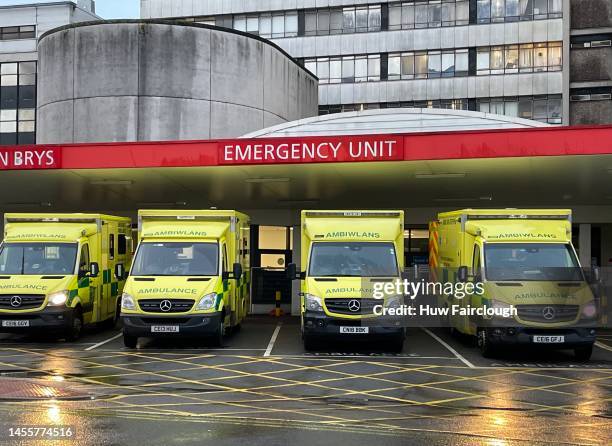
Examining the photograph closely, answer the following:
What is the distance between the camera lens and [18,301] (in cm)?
1520

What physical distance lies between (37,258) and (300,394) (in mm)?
8370

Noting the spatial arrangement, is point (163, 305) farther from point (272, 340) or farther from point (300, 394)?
point (300, 394)

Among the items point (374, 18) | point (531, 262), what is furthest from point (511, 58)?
point (531, 262)

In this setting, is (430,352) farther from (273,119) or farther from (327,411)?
(273,119)

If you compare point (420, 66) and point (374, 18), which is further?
point (374, 18)

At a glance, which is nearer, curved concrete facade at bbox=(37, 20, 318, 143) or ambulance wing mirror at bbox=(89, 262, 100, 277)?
ambulance wing mirror at bbox=(89, 262, 100, 277)

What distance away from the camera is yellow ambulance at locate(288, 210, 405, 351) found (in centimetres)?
1401

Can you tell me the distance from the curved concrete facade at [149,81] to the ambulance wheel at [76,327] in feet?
58.1

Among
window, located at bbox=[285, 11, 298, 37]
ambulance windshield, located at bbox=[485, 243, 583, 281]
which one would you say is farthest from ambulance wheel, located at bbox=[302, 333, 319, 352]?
window, located at bbox=[285, 11, 298, 37]

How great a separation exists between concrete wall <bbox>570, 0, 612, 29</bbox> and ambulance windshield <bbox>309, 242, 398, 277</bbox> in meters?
35.9

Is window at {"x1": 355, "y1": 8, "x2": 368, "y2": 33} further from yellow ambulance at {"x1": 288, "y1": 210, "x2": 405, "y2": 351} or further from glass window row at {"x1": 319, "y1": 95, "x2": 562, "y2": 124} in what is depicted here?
yellow ambulance at {"x1": 288, "y1": 210, "x2": 405, "y2": 351}

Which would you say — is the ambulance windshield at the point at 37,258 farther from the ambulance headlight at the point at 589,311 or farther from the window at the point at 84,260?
the ambulance headlight at the point at 589,311

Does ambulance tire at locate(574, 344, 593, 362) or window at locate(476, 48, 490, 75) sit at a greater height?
window at locate(476, 48, 490, 75)

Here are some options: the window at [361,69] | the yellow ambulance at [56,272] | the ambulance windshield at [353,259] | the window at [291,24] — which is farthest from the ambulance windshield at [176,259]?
the window at [291,24]
